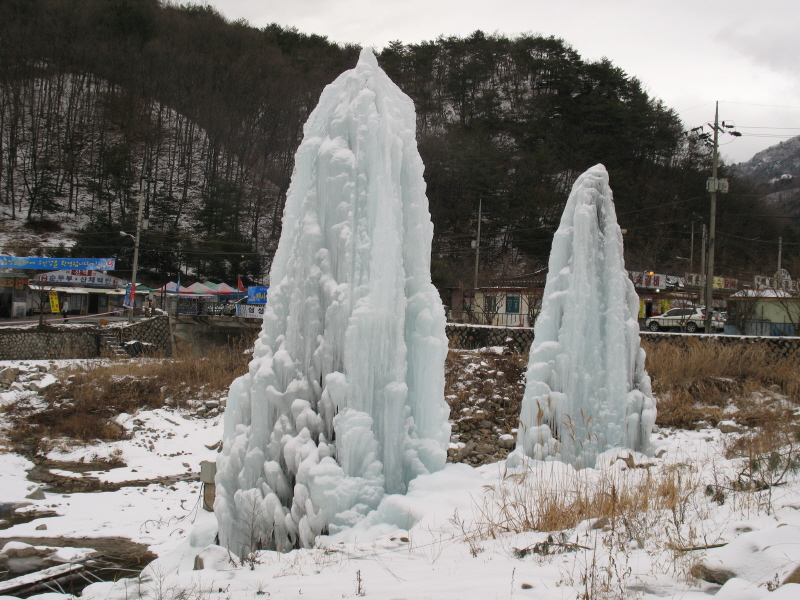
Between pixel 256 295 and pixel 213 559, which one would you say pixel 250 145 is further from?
pixel 213 559

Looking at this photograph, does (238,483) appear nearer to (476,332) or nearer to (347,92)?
(347,92)

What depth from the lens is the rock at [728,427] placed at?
35.7ft

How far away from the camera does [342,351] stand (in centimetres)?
465

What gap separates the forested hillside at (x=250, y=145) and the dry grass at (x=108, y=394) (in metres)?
22.5

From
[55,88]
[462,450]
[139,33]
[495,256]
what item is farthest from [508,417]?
[139,33]

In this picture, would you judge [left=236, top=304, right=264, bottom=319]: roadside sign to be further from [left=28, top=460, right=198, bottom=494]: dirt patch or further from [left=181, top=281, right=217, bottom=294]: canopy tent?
[left=28, top=460, right=198, bottom=494]: dirt patch

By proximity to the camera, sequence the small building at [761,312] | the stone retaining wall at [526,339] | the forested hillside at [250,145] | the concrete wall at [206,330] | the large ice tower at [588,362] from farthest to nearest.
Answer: the forested hillside at [250,145] < the concrete wall at [206,330] < the small building at [761,312] < the stone retaining wall at [526,339] < the large ice tower at [588,362]

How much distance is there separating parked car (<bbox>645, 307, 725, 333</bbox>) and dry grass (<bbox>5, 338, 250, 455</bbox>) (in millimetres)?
24054

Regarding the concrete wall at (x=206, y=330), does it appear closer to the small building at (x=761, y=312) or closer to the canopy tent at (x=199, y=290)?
the canopy tent at (x=199, y=290)

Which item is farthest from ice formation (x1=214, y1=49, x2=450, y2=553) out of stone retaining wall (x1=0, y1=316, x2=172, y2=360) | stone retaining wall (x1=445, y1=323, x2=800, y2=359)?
stone retaining wall (x1=0, y1=316, x2=172, y2=360)

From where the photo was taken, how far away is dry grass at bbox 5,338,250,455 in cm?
1367

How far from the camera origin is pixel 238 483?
15.2 ft

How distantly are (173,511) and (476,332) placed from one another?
13.7 metres

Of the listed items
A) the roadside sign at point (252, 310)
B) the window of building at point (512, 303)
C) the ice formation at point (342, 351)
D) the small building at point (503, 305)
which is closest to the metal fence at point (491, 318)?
the small building at point (503, 305)
